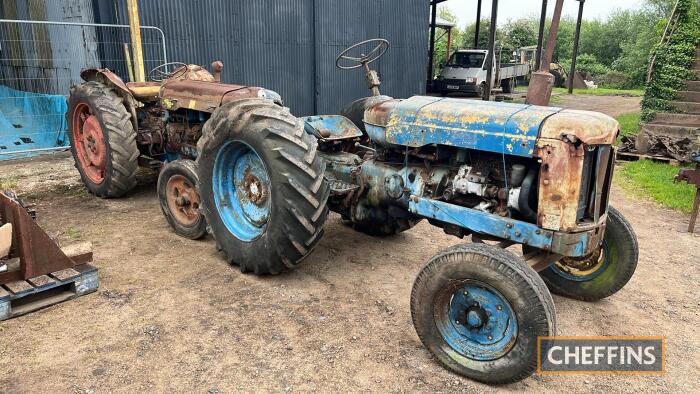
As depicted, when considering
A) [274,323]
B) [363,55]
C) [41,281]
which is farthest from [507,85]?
[41,281]

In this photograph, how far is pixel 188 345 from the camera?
10.3 feet

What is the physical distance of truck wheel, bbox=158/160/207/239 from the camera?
4711 millimetres

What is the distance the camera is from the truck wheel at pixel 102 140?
5.55 meters

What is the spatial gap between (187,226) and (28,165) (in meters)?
4.21

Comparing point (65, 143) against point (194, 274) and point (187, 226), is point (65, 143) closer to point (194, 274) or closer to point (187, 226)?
point (187, 226)

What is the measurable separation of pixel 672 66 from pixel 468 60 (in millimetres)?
8567

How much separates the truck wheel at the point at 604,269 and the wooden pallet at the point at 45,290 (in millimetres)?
3350

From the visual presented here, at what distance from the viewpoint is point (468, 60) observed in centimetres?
1811

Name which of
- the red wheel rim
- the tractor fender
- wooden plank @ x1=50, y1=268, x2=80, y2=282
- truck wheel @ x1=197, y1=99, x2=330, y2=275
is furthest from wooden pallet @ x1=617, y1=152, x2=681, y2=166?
wooden plank @ x1=50, y1=268, x2=80, y2=282

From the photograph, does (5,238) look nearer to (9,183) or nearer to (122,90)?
(122,90)

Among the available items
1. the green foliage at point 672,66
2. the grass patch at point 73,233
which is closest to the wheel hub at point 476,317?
the grass patch at point 73,233

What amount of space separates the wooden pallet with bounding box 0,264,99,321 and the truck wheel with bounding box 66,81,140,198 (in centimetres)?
211

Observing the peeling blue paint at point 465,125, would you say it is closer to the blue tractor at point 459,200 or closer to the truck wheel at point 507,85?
the blue tractor at point 459,200

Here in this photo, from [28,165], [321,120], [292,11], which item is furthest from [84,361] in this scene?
[292,11]
